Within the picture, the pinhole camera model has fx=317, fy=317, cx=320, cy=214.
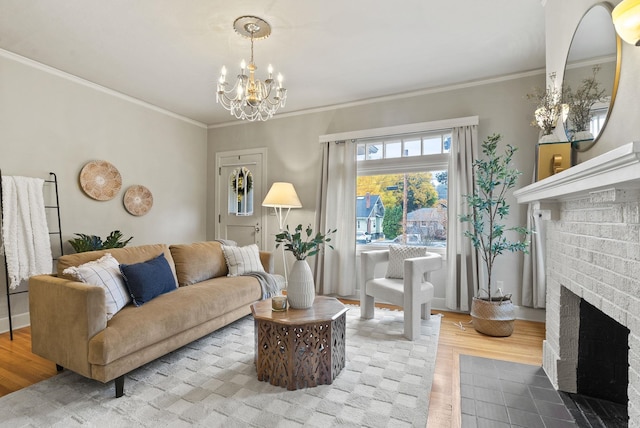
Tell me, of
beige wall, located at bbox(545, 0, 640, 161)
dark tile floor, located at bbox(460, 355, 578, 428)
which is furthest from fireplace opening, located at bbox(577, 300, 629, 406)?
beige wall, located at bbox(545, 0, 640, 161)

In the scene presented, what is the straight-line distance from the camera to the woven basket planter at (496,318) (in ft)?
9.73

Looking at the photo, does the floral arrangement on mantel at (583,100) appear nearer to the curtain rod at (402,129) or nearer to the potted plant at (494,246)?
the potted plant at (494,246)

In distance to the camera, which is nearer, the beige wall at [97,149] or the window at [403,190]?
the beige wall at [97,149]

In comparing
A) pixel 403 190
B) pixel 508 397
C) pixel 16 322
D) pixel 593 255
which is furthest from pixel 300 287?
pixel 16 322

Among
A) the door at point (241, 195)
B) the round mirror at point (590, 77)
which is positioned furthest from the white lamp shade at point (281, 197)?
the round mirror at point (590, 77)

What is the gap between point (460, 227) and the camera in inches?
143

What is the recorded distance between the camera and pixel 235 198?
5.23 meters

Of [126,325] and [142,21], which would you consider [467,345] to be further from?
[142,21]

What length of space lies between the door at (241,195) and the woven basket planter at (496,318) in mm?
3172

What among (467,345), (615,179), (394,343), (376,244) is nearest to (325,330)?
(394,343)

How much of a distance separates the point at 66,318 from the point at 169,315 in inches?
23.1

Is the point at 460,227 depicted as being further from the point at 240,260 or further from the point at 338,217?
the point at 240,260

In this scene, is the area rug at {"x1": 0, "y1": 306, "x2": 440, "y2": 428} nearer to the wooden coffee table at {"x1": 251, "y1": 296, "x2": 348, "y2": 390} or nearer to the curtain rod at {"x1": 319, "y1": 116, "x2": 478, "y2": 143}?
the wooden coffee table at {"x1": 251, "y1": 296, "x2": 348, "y2": 390}

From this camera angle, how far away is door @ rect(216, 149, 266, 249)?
5012mm
